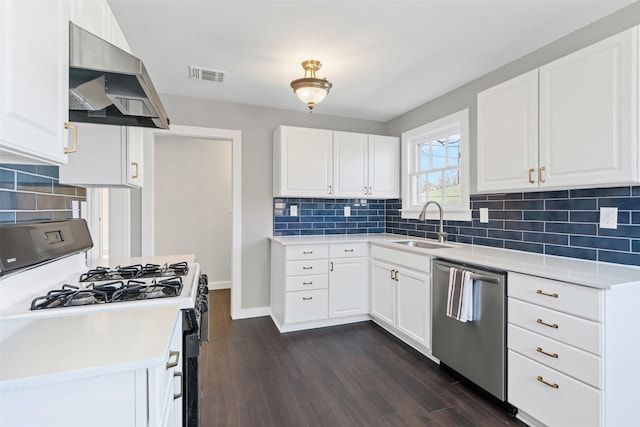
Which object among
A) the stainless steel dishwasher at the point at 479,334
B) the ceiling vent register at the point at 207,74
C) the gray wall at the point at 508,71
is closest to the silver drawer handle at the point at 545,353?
the stainless steel dishwasher at the point at 479,334

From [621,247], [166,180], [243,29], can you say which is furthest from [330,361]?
[166,180]

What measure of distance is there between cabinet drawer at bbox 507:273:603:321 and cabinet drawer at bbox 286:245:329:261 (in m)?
1.74

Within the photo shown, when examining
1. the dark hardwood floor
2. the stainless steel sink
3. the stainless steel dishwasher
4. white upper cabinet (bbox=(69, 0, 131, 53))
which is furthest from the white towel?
white upper cabinet (bbox=(69, 0, 131, 53))

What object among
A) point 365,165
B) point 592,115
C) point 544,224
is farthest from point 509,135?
point 365,165

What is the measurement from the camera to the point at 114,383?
2.49 ft

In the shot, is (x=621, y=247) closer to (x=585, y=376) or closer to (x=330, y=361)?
(x=585, y=376)

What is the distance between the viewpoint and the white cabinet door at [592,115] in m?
1.53

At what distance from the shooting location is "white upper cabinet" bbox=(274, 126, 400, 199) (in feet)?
11.1

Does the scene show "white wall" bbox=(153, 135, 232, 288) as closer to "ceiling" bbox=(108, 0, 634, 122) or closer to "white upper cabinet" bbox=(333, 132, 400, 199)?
"ceiling" bbox=(108, 0, 634, 122)

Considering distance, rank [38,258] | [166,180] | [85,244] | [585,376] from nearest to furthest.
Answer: [38,258], [585,376], [85,244], [166,180]

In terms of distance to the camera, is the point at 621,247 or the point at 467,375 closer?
the point at 621,247

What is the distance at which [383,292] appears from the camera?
312cm

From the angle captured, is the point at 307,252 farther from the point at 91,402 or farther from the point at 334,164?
the point at 91,402

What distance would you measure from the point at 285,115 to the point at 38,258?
114 inches
